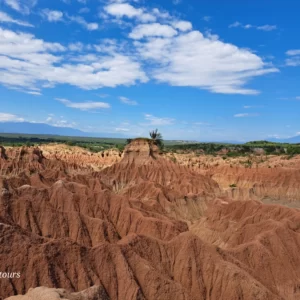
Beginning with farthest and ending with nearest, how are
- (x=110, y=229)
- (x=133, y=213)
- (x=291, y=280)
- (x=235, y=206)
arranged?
1. (x=235, y=206)
2. (x=133, y=213)
3. (x=110, y=229)
4. (x=291, y=280)

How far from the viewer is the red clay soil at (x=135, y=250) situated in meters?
25.2

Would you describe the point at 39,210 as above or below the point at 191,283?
above

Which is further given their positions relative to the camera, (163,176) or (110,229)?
(163,176)

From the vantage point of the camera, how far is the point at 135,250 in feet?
97.0

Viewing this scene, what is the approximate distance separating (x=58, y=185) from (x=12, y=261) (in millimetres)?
25116

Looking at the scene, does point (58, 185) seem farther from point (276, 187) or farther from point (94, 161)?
point (94, 161)

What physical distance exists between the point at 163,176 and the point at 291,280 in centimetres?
5315

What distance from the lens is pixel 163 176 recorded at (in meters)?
84.4

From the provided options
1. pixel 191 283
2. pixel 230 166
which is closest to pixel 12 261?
pixel 191 283

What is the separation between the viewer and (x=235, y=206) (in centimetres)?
5394

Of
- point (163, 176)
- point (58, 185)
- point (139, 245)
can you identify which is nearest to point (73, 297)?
point (139, 245)

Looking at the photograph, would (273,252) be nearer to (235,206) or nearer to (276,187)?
(235,206)

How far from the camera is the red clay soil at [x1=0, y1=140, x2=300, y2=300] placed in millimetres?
25250

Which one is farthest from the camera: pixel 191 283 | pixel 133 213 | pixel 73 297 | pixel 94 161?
pixel 94 161
